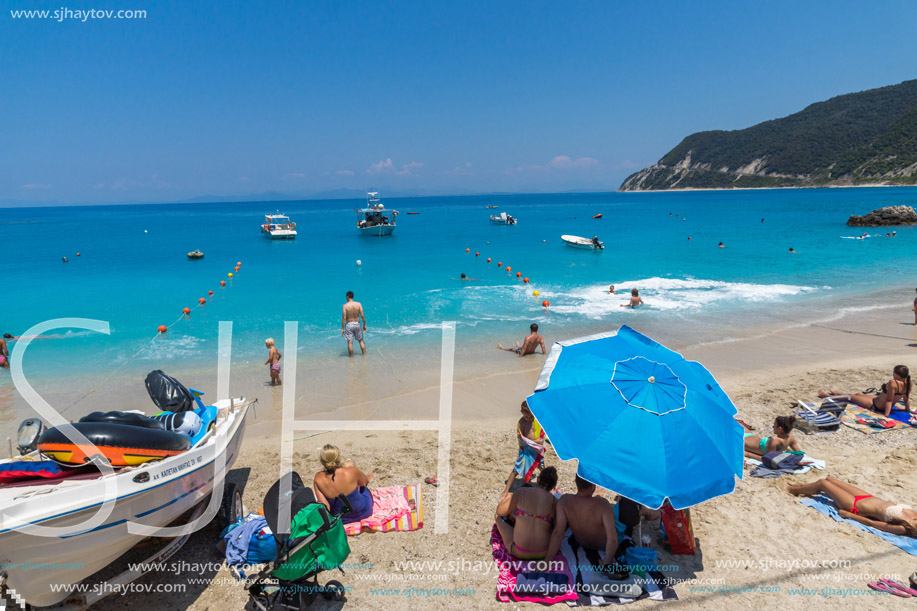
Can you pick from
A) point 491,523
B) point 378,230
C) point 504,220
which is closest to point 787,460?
point 491,523

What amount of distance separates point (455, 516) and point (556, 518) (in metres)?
1.49

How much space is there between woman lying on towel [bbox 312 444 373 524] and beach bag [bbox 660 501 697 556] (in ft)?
10.7

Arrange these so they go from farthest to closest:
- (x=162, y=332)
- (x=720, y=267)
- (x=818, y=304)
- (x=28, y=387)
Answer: (x=720, y=267) < (x=818, y=304) < (x=162, y=332) < (x=28, y=387)

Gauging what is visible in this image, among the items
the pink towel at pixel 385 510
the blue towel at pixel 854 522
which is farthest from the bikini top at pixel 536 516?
the blue towel at pixel 854 522

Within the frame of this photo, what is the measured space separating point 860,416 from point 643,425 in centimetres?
627

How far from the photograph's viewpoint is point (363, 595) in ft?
14.7

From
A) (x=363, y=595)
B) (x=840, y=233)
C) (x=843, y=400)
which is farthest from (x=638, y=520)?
Answer: (x=840, y=233)

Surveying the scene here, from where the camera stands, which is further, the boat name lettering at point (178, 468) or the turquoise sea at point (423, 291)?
the turquoise sea at point (423, 291)

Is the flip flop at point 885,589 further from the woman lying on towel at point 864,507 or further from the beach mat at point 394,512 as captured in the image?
the beach mat at point 394,512

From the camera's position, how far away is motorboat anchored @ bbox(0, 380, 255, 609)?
11.6 ft

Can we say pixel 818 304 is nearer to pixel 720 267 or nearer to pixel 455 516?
pixel 720 267

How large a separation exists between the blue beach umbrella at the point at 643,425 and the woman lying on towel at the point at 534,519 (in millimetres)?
773

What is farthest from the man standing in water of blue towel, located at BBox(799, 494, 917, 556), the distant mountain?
the distant mountain

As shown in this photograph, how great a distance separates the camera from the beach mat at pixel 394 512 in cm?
534
